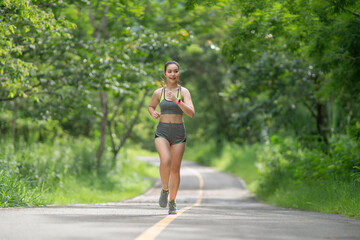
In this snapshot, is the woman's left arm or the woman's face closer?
the woman's left arm

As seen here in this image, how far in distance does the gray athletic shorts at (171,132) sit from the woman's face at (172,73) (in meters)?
0.66

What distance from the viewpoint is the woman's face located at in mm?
7957

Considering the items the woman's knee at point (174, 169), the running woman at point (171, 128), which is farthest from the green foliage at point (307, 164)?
the running woman at point (171, 128)

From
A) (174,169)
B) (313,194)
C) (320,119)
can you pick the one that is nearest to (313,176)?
(313,194)

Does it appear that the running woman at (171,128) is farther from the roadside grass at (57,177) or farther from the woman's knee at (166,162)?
the roadside grass at (57,177)

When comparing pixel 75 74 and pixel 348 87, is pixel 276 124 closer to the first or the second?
pixel 348 87

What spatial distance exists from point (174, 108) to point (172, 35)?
406 inches

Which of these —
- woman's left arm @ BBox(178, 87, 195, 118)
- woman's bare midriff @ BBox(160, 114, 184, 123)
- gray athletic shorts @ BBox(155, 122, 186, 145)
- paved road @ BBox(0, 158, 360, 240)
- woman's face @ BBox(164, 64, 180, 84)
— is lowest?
paved road @ BBox(0, 158, 360, 240)

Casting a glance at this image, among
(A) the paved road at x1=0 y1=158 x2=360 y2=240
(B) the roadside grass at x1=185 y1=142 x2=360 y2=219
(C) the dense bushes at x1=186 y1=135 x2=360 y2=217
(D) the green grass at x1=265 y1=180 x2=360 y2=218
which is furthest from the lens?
(C) the dense bushes at x1=186 y1=135 x2=360 y2=217

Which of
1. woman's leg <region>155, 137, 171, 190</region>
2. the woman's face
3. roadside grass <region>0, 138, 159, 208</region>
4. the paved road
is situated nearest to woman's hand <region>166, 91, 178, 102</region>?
the woman's face

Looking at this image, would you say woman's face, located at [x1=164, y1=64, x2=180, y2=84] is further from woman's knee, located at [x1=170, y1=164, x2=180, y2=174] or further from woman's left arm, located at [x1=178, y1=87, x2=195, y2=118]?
woman's knee, located at [x1=170, y1=164, x2=180, y2=174]

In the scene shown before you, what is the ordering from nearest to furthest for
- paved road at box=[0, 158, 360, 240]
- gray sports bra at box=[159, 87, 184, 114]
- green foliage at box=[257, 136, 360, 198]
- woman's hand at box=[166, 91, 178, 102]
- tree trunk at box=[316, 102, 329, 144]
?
1. paved road at box=[0, 158, 360, 240]
2. woman's hand at box=[166, 91, 178, 102]
3. gray sports bra at box=[159, 87, 184, 114]
4. green foliage at box=[257, 136, 360, 198]
5. tree trunk at box=[316, 102, 329, 144]

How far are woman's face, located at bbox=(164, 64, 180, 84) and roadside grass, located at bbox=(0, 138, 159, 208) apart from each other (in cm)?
379

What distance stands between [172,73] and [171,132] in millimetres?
898
